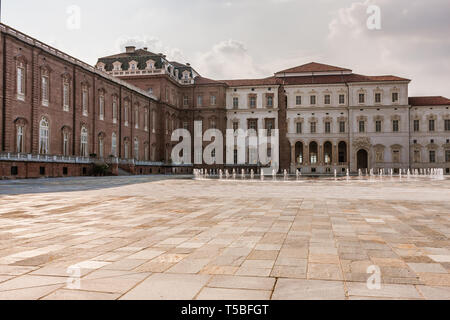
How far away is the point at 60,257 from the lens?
16.2ft

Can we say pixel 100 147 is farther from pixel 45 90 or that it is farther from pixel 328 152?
pixel 328 152

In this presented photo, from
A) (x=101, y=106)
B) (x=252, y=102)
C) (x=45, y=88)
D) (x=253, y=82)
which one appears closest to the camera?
(x=45, y=88)

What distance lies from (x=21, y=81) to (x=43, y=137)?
15.8 feet

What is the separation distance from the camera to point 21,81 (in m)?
30.1

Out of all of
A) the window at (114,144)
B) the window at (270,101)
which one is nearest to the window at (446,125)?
the window at (270,101)

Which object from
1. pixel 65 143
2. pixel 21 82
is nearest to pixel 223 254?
pixel 21 82

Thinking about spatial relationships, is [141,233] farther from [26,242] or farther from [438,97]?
[438,97]

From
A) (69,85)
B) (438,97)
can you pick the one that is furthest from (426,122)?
(69,85)

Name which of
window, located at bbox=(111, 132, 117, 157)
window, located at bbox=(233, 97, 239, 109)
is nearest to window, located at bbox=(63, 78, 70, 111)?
window, located at bbox=(111, 132, 117, 157)

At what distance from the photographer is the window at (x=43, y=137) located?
3219cm

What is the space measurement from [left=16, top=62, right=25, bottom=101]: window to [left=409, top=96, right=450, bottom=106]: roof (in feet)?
170

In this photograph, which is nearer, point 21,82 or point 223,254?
point 223,254
